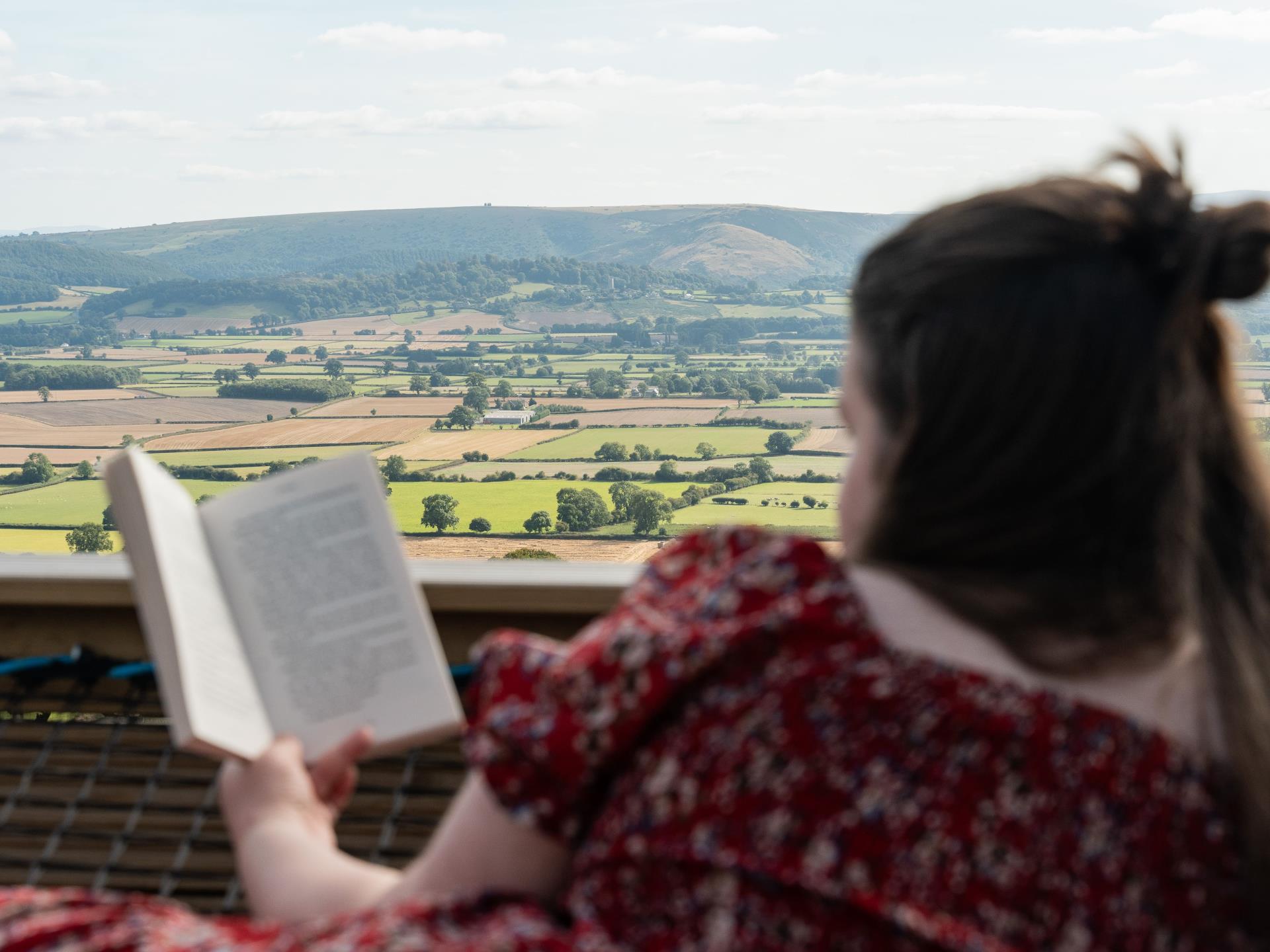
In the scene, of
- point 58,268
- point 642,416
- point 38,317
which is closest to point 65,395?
point 38,317

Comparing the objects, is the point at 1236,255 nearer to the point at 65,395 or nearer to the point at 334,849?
the point at 334,849

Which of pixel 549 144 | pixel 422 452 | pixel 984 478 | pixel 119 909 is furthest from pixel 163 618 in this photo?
pixel 549 144

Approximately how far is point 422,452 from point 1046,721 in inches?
379

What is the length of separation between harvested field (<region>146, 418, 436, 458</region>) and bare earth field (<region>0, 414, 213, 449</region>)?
39 cm

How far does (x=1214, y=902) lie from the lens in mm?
719

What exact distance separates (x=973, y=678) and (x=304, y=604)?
25.5 inches

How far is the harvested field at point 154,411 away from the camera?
37.5 feet

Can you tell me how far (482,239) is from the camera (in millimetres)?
23125

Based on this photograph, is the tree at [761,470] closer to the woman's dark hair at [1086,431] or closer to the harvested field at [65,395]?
the woman's dark hair at [1086,431]

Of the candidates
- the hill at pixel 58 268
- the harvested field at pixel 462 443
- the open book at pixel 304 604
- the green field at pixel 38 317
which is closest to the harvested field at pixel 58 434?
the harvested field at pixel 462 443

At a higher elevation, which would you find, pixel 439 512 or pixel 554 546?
pixel 554 546

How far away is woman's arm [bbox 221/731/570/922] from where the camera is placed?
797 millimetres

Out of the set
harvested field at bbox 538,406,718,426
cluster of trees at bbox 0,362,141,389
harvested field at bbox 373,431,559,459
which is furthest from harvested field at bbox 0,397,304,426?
harvested field at bbox 538,406,718,426

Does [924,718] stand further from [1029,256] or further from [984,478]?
[1029,256]
